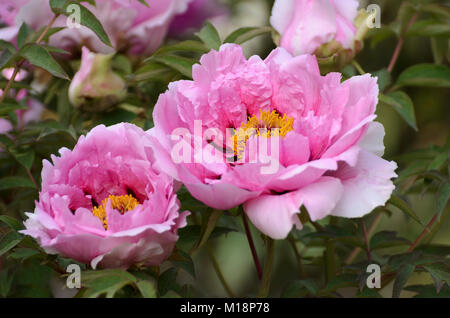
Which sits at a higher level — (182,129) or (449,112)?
(182,129)

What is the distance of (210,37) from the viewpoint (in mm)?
547

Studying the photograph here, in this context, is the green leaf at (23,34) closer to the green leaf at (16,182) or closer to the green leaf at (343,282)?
the green leaf at (16,182)

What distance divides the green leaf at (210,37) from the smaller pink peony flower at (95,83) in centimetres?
8

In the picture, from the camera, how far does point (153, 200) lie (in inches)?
15.4

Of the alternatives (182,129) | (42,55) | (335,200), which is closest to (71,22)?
(42,55)

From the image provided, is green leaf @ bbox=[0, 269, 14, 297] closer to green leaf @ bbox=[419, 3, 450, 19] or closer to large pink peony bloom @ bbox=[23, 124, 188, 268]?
large pink peony bloom @ bbox=[23, 124, 188, 268]

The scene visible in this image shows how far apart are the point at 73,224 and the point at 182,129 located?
9 centimetres

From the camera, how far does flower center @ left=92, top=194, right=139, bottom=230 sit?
1.45 ft

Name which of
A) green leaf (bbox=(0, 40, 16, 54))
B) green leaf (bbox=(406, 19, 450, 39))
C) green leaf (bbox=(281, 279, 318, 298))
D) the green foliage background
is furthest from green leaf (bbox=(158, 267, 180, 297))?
green leaf (bbox=(406, 19, 450, 39))

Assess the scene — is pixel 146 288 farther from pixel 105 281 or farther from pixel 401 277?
pixel 401 277

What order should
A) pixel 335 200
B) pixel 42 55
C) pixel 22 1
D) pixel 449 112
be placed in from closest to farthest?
pixel 335 200 < pixel 42 55 < pixel 22 1 < pixel 449 112

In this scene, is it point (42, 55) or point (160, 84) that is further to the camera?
point (160, 84)

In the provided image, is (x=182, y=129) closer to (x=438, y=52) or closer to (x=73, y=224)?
(x=73, y=224)

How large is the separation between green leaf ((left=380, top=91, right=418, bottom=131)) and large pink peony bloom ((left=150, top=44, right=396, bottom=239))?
131mm
